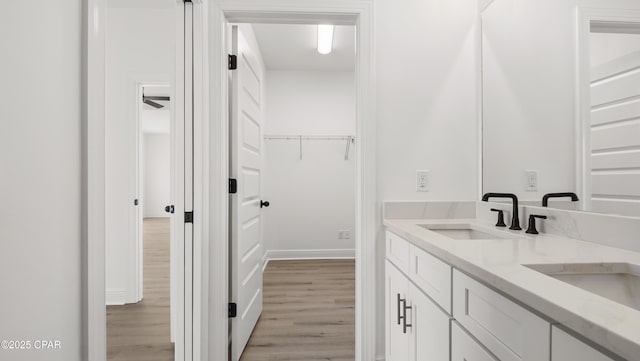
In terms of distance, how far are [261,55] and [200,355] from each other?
10.4ft

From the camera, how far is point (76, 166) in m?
0.67

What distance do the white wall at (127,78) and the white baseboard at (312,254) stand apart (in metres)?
1.85

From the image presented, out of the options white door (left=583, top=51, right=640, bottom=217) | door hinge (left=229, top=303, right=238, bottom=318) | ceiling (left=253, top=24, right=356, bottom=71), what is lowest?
door hinge (left=229, top=303, right=238, bottom=318)

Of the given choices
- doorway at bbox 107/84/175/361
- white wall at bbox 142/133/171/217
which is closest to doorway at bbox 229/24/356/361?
doorway at bbox 107/84/175/361

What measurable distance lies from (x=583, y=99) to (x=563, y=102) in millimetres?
121

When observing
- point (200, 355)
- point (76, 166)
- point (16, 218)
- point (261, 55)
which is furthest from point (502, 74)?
point (261, 55)

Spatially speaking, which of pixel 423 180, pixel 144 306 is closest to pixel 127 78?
pixel 144 306

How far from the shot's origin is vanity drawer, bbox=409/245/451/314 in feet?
3.41

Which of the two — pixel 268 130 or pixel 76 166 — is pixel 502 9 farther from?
pixel 268 130

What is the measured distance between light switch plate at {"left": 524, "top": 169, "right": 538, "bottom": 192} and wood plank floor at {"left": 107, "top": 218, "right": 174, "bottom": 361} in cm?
228

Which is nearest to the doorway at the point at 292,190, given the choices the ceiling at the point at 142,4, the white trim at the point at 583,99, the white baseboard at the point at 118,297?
the ceiling at the point at 142,4

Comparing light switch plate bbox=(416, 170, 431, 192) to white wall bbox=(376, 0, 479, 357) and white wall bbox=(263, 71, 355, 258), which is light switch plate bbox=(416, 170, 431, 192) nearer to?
white wall bbox=(376, 0, 479, 357)

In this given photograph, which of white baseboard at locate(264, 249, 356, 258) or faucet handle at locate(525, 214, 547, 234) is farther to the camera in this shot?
white baseboard at locate(264, 249, 356, 258)

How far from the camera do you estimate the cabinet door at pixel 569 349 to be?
53 centimetres
